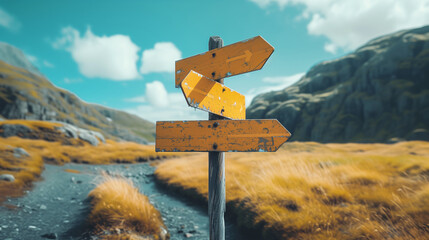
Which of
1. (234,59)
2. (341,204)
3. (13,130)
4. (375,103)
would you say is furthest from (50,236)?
(375,103)

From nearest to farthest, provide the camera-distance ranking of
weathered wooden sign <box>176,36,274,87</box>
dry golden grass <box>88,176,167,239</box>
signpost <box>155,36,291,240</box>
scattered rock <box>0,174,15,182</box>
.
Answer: signpost <box>155,36,291,240</box>
weathered wooden sign <box>176,36,274,87</box>
dry golden grass <box>88,176,167,239</box>
scattered rock <box>0,174,15,182</box>

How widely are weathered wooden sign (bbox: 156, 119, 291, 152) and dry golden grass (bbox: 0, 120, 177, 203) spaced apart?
8.34 m

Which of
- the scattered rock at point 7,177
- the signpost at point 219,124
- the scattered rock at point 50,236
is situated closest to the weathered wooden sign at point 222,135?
the signpost at point 219,124

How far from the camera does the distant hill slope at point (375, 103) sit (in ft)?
244

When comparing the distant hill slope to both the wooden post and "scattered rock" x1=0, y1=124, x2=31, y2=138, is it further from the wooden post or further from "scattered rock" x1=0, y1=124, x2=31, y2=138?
"scattered rock" x1=0, y1=124, x2=31, y2=138

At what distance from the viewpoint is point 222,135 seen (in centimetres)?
266

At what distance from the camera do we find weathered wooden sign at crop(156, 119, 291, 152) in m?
2.49

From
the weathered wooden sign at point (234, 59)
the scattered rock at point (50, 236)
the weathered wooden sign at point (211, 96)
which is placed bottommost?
the scattered rock at point (50, 236)

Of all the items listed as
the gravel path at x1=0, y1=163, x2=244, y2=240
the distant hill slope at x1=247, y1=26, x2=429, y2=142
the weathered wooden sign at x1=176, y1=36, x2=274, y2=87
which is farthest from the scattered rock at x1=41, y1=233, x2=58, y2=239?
the distant hill slope at x1=247, y1=26, x2=429, y2=142

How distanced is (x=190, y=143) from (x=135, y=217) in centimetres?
364

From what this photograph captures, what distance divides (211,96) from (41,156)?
895 inches

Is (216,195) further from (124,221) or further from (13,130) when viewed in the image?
(13,130)

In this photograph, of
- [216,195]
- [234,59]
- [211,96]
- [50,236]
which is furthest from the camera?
[50,236]

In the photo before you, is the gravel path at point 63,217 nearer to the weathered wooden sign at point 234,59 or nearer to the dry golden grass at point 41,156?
the dry golden grass at point 41,156
